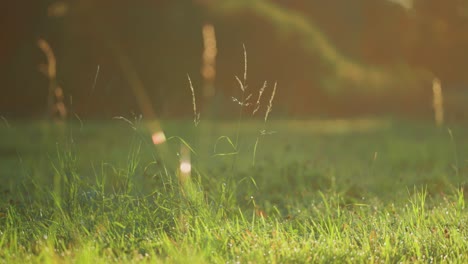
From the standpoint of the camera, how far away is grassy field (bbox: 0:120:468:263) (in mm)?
4320

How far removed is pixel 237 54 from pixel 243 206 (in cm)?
1111

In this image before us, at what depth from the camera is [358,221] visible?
5016 mm

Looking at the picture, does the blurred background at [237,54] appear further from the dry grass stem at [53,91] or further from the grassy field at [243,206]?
the grassy field at [243,206]

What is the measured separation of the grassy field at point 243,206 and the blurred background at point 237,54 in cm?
515

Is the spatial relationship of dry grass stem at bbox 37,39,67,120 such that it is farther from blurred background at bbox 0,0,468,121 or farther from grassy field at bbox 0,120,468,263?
blurred background at bbox 0,0,468,121

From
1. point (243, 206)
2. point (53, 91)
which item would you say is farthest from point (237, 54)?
point (243, 206)

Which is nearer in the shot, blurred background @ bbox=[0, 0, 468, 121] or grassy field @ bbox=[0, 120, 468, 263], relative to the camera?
grassy field @ bbox=[0, 120, 468, 263]

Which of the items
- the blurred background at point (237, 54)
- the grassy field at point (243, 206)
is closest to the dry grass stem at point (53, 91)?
the grassy field at point (243, 206)

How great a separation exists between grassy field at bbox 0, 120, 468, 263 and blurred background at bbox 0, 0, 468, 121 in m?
5.15

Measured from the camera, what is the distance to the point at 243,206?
21.0ft

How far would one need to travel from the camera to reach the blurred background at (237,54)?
16.3 metres

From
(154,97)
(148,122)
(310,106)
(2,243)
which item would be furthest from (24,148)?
(310,106)

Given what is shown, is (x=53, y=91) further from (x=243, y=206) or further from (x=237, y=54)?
(x=243, y=206)

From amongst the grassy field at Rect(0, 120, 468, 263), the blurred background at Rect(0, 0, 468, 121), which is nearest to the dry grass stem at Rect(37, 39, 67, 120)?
the grassy field at Rect(0, 120, 468, 263)
